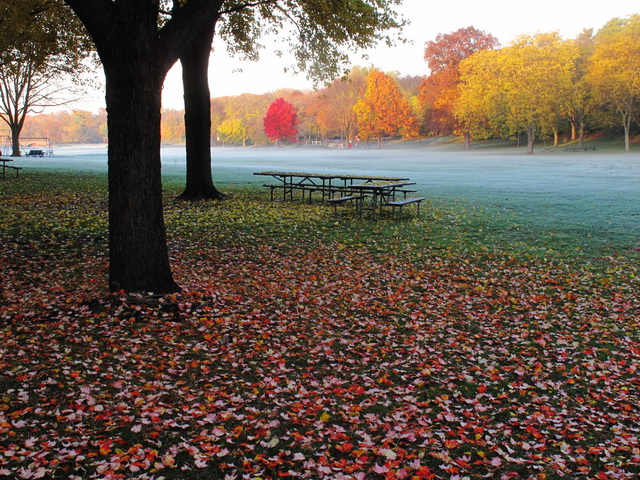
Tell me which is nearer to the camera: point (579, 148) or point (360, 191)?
point (360, 191)

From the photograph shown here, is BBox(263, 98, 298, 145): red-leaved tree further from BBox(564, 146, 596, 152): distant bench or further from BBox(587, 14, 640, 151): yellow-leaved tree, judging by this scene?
BBox(587, 14, 640, 151): yellow-leaved tree

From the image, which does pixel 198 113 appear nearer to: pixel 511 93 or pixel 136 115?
pixel 136 115

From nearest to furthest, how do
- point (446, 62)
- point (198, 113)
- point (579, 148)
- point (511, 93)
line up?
point (198, 113) → point (511, 93) → point (579, 148) → point (446, 62)

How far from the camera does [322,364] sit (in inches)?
210

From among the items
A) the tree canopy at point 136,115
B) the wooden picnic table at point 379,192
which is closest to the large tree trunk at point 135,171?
the tree canopy at point 136,115

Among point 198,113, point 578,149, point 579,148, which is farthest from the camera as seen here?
point 579,148

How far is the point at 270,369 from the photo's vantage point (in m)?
5.16

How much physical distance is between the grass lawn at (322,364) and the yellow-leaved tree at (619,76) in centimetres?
4988

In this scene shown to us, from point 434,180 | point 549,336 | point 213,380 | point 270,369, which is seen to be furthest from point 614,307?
point 434,180

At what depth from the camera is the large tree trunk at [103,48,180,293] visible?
6.00 metres

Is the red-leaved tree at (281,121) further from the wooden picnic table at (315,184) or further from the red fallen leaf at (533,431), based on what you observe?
the red fallen leaf at (533,431)

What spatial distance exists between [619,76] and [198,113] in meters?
49.1

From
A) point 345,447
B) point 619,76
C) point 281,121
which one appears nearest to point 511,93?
point 619,76

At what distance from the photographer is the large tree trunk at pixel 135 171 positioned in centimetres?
600
